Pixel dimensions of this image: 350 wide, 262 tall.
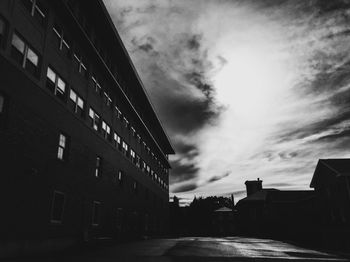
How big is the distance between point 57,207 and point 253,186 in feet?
224

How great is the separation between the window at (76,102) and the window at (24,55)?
3.91 metres

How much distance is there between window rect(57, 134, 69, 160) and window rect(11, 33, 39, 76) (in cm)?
398

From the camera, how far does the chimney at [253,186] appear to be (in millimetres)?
77400

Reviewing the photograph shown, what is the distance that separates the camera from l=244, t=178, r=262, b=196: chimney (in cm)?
7740

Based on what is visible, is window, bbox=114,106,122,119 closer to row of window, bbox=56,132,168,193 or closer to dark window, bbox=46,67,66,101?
row of window, bbox=56,132,168,193

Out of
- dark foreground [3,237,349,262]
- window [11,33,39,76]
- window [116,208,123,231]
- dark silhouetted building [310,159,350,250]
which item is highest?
window [11,33,39,76]

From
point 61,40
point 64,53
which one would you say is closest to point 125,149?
point 64,53

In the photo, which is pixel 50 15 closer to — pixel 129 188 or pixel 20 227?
pixel 20 227

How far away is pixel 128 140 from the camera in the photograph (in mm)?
30562

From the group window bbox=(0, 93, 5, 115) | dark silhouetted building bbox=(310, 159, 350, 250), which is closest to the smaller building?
dark silhouetted building bbox=(310, 159, 350, 250)

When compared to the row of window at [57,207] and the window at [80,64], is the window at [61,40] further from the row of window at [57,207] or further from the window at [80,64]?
the row of window at [57,207]

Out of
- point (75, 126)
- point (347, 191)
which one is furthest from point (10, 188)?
point (347, 191)

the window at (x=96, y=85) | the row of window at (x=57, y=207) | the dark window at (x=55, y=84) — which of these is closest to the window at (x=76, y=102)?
the dark window at (x=55, y=84)

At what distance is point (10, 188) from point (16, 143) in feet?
5.96
